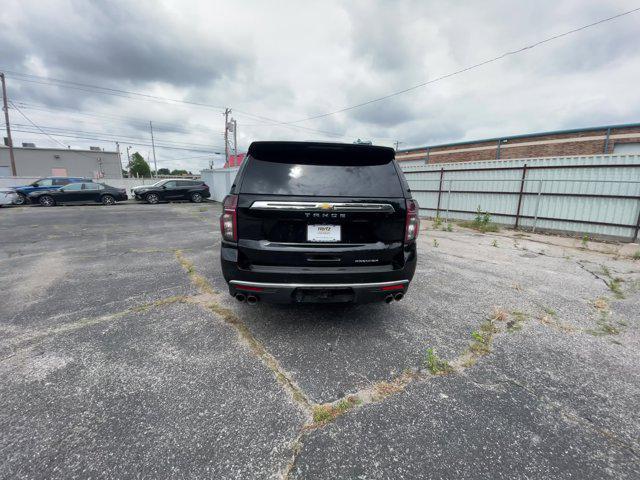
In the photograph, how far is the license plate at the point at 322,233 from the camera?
2.49 meters

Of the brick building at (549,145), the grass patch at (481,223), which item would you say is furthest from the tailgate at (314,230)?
the brick building at (549,145)

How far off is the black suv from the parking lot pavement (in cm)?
61

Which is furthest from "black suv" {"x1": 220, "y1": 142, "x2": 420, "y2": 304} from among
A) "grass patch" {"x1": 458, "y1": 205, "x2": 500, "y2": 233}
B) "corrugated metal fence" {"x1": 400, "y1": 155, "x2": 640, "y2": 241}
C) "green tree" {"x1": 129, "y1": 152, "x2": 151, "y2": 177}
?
"green tree" {"x1": 129, "y1": 152, "x2": 151, "y2": 177}

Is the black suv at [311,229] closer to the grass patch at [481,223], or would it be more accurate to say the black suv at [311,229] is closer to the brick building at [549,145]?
the grass patch at [481,223]

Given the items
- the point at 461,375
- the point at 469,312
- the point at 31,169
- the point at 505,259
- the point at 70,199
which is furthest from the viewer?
the point at 31,169

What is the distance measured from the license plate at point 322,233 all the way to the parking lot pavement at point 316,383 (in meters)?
1.00

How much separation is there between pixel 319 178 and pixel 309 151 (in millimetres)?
292

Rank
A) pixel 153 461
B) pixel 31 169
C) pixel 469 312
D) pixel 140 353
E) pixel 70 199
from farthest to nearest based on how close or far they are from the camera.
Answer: pixel 31 169 < pixel 70 199 < pixel 469 312 < pixel 140 353 < pixel 153 461

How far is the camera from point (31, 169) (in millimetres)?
35625

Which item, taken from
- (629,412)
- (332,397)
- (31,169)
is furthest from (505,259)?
(31,169)

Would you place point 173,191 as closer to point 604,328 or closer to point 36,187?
point 36,187

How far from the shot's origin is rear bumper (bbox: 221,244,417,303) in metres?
2.47

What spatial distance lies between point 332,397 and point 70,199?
21.1 m

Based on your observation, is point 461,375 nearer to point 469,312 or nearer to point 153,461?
point 469,312
